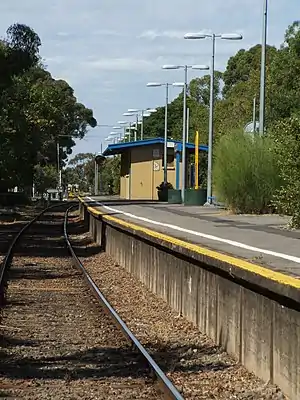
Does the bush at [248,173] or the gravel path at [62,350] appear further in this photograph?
the bush at [248,173]

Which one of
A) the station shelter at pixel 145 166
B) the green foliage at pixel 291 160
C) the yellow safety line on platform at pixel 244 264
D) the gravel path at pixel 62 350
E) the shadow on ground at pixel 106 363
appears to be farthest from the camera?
the station shelter at pixel 145 166

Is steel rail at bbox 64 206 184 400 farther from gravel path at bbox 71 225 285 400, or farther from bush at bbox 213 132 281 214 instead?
Answer: bush at bbox 213 132 281 214

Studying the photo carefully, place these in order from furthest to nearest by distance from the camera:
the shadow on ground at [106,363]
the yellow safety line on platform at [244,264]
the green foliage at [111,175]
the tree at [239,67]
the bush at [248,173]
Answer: the green foliage at [111,175] < the tree at [239,67] < the bush at [248,173] < the shadow on ground at [106,363] < the yellow safety line on platform at [244,264]

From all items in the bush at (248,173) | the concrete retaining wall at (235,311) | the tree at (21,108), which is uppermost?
the tree at (21,108)

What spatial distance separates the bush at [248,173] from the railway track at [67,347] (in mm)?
12718

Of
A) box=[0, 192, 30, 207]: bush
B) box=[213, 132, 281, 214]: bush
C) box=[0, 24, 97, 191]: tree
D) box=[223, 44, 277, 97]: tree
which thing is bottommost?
box=[0, 192, 30, 207]: bush

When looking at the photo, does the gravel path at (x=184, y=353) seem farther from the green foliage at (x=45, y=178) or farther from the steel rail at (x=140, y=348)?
the green foliage at (x=45, y=178)

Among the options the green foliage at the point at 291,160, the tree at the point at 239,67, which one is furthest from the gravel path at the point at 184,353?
the tree at the point at 239,67

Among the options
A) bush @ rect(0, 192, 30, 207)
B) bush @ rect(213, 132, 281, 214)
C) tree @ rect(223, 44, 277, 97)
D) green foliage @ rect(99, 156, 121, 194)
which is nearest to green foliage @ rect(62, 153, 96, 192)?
green foliage @ rect(99, 156, 121, 194)

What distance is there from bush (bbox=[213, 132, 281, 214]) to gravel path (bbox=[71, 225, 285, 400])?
14.0 metres

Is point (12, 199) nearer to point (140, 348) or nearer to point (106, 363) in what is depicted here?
point (140, 348)

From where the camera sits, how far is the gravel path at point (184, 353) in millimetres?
9211

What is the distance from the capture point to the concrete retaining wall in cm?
869

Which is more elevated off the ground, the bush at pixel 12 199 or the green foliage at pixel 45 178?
the green foliage at pixel 45 178
